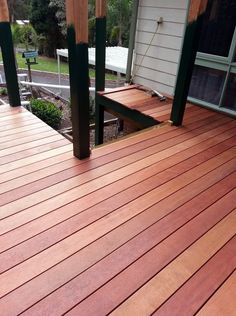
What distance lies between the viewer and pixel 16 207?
1.68 metres

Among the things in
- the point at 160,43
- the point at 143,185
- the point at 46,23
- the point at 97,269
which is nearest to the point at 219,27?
the point at 160,43

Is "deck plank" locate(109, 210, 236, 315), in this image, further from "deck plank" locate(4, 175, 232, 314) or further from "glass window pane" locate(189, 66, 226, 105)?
"glass window pane" locate(189, 66, 226, 105)

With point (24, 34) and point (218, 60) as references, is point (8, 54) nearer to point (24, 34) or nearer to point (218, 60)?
point (218, 60)

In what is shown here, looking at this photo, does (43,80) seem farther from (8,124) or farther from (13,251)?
(13,251)

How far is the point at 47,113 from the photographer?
7.48 meters

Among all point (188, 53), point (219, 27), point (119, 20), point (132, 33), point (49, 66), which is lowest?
point (49, 66)

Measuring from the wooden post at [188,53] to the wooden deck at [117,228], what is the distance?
1.66 ft

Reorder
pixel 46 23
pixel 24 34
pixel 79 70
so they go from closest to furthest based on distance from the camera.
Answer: pixel 79 70 → pixel 24 34 → pixel 46 23

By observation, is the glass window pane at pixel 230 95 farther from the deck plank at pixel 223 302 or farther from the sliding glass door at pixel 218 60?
the deck plank at pixel 223 302

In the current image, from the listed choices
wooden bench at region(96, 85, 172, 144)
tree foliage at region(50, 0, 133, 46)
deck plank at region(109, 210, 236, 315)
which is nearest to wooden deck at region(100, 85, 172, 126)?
wooden bench at region(96, 85, 172, 144)

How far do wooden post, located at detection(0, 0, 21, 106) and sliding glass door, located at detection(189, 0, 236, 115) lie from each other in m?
2.38

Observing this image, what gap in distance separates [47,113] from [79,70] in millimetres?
5925

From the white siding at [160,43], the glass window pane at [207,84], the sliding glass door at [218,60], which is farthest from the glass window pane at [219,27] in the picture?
the white siding at [160,43]

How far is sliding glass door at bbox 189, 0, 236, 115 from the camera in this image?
306cm
